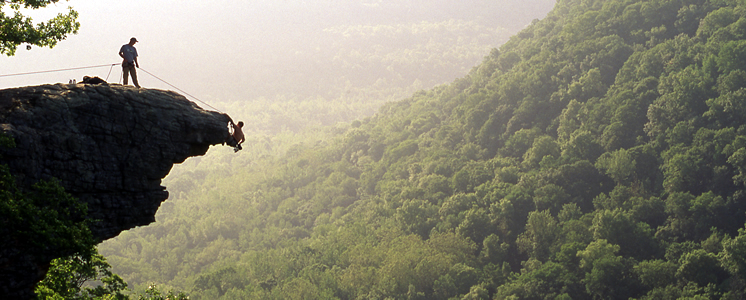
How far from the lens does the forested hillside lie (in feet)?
231

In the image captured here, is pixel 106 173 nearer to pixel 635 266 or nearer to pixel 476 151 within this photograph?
pixel 635 266

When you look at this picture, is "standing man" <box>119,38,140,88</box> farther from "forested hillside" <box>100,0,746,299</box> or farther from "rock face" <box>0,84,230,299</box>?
"forested hillside" <box>100,0,746,299</box>

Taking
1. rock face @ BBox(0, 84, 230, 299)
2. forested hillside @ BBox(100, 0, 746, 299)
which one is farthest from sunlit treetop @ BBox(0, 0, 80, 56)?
forested hillside @ BBox(100, 0, 746, 299)

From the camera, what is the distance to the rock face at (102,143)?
51.4ft

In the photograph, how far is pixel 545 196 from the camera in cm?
8538

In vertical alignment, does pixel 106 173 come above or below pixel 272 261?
above

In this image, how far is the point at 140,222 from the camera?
739 inches

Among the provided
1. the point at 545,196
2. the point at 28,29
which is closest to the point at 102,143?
the point at 28,29

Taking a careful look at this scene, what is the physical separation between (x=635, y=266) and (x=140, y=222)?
6251cm

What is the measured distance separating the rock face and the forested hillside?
192 ft

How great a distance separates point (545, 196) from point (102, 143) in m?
76.4

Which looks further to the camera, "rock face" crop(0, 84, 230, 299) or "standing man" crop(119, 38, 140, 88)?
"standing man" crop(119, 38, 140, 88)

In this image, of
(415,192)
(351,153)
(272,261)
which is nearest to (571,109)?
(415,192)

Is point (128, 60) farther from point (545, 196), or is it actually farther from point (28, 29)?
point (545, 196)
